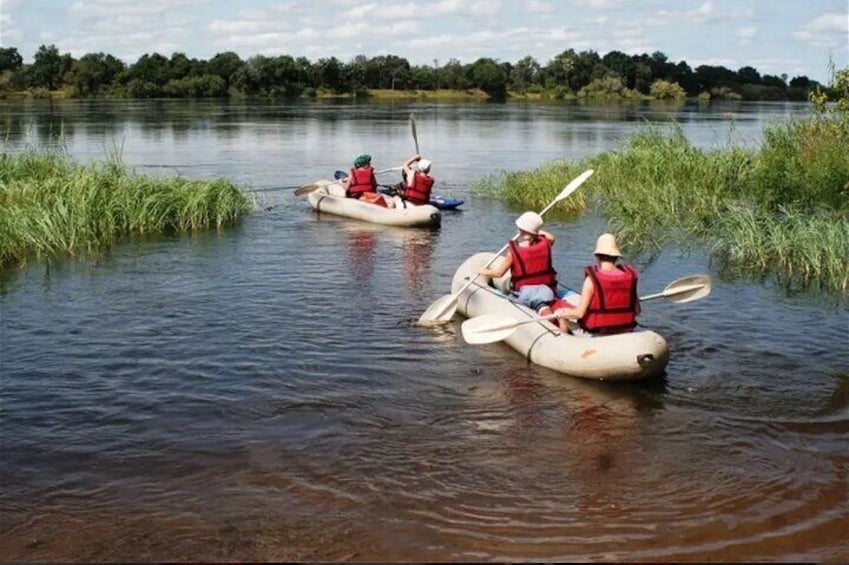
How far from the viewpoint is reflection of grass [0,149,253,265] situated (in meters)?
12.3

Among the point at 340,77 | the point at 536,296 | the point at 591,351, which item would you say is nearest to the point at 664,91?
the point at 340,77

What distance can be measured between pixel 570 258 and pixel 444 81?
8532 centimetres

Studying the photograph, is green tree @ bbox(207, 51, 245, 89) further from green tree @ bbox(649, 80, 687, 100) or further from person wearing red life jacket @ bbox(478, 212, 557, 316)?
person wearing red life jacket @ bbox(478, 212, 557, 316)

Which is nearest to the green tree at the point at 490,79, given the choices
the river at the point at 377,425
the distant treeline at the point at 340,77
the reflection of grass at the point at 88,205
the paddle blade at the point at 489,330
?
the distant treeline at the point at 340,77

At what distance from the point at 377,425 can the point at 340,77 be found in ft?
280

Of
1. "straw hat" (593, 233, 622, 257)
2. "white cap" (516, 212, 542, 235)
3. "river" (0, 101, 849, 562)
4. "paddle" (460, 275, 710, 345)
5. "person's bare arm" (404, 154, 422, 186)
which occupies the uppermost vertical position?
"person's bare arm" (404, 154, 422, 186)

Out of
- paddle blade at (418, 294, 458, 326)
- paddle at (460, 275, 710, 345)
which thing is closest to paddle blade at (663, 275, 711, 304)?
paddle at (460, 275, 710, 345)

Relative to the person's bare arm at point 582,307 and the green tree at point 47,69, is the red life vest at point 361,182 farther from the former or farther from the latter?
the green tree at point 47,69

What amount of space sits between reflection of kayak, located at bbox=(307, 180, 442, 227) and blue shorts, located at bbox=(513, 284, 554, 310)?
626cm

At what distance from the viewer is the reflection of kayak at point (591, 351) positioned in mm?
7371

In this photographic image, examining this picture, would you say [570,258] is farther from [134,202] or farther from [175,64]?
[175,64]

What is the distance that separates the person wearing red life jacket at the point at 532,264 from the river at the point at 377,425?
716 millimetres

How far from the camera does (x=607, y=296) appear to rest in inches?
296

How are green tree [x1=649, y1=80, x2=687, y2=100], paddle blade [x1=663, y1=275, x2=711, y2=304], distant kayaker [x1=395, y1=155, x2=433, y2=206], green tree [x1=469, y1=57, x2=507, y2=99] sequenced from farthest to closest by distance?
green tree [x1=469, y1=57, x2=507, y2=99]
green tree [x1=649, y1=80, x2=687, y2=100]
distant kayaker [x1=395, y1=155, x2=433, y2=206]
paddle blade [x1=663, y1=275, x2=711, y2=304]
